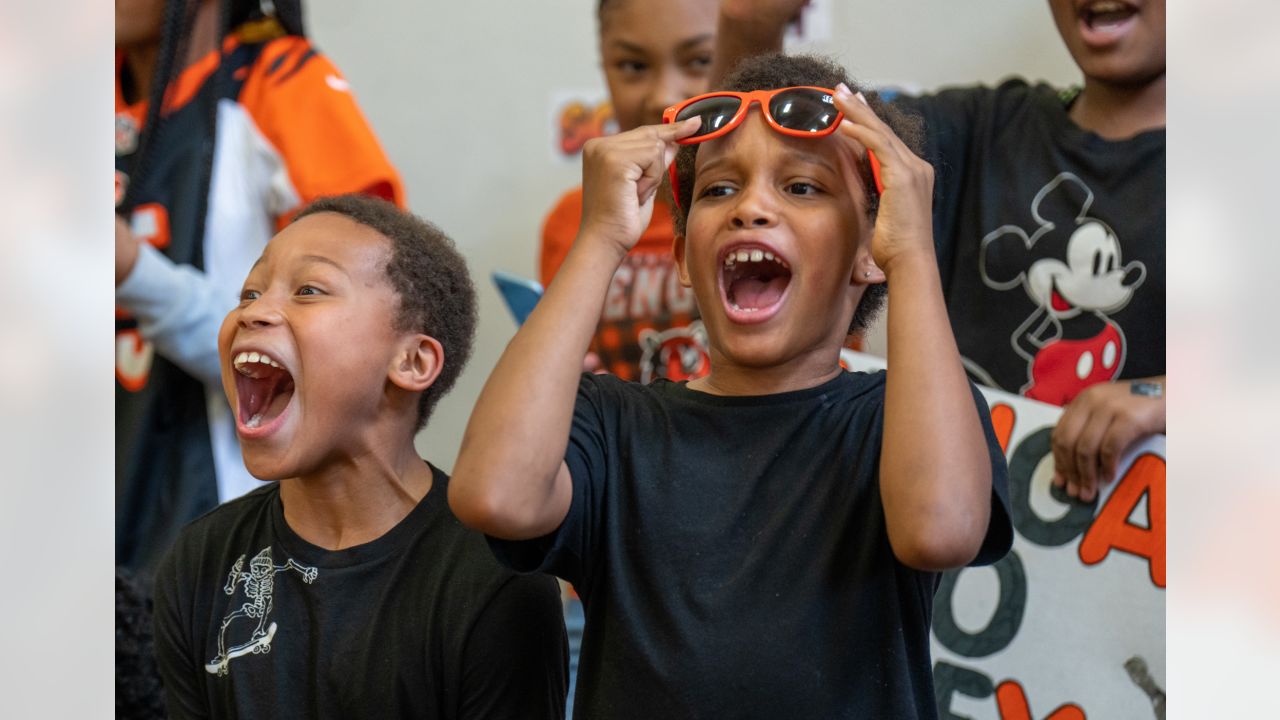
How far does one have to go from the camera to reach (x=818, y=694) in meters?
1.26

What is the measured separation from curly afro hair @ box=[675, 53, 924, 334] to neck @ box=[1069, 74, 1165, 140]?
0.58 metres

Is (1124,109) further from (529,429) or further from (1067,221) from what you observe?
(529,429)

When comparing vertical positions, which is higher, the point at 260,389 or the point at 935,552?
the point at 260,389

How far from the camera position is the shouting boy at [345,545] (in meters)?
1.50

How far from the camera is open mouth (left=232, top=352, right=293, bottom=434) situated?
1.56 meters

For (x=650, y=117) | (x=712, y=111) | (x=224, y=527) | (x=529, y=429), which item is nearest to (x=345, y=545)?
(x=224, y=527)

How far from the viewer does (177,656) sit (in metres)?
1.62

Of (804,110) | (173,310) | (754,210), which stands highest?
(804,110)

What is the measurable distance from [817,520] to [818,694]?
17cm

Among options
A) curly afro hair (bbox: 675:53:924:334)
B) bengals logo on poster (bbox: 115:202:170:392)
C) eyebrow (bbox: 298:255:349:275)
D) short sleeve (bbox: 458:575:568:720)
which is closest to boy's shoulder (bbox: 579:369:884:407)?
curly afro hair (bbox: 675:53:924:334)

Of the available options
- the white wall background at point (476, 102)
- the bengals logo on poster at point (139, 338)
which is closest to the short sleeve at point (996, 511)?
the bengals logo on poster at point (139, 338)

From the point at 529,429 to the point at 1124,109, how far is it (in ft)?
4.04
